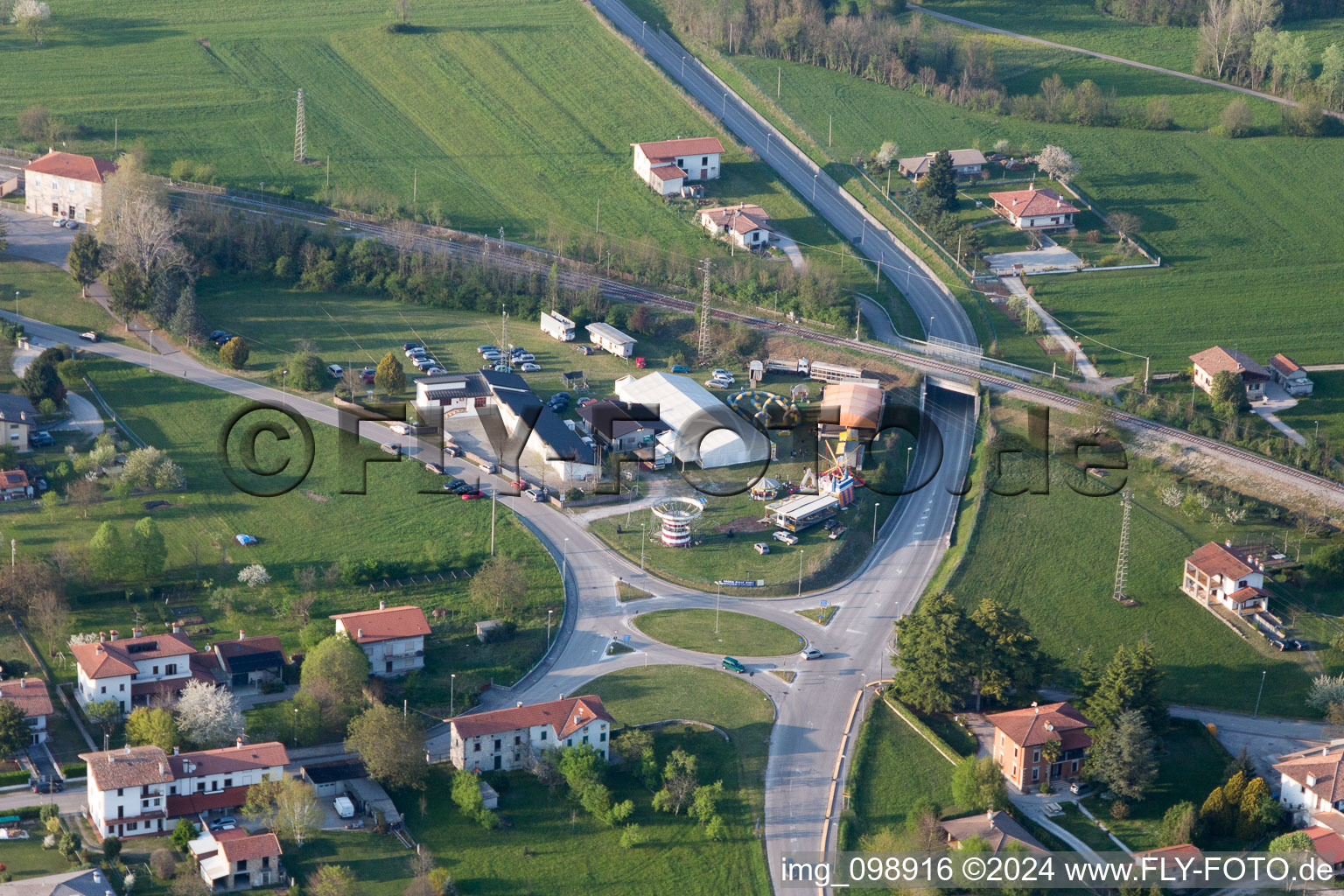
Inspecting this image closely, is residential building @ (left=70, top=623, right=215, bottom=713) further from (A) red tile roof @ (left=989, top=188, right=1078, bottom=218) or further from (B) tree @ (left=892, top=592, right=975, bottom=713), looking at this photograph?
(A) red tile roof @ (left=989, top=188, right=1078, bottom=218)

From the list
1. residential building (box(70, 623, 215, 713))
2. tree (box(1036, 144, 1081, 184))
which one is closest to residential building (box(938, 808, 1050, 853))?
residential building (box(70, 623, 215, 713))

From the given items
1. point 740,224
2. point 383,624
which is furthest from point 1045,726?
point 740,224

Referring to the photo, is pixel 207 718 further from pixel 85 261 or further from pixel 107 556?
pixel 85 261

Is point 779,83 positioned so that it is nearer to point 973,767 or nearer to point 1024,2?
point 1024,2

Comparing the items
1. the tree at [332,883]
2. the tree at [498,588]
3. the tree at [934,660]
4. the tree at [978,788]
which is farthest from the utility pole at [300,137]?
the tree at [978,788]

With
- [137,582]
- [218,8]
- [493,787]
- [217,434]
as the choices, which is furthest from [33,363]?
[218,8]

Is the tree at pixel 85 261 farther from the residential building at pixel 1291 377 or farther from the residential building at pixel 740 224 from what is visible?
the residential building at pixel 1291 377
